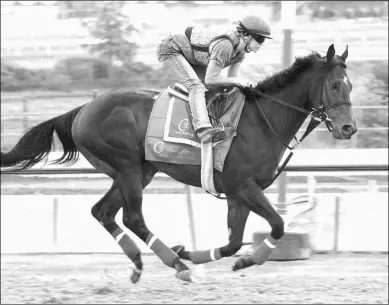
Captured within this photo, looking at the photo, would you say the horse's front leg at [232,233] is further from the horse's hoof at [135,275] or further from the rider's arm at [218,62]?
the rider's arm at [218,62]

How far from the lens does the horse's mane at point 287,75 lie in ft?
18.0

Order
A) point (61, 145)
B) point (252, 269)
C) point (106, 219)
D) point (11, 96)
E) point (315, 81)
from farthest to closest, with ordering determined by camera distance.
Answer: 1. point (11, 96)
2. point (252, 269)
3. point (61, 145)
4. point (106, 219)
5. point (315, 81)

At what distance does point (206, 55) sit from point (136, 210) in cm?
117

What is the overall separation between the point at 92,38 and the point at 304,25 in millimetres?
2690

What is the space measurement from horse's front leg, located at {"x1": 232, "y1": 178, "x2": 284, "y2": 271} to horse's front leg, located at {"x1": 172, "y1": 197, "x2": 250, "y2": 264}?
0.31 ft

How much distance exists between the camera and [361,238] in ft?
26.2

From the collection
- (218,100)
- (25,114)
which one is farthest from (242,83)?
(25,114)

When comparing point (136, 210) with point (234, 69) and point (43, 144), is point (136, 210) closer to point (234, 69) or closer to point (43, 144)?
point (43, 144)

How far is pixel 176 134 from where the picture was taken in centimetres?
562

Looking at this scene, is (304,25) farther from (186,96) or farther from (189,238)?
(186,96)

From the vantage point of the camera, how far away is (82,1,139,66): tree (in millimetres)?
10445

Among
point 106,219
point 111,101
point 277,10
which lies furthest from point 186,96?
point 277,10

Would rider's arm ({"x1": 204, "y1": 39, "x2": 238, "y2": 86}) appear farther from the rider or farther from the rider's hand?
the rider's hand

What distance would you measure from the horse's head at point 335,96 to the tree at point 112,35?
5384 millimetres
